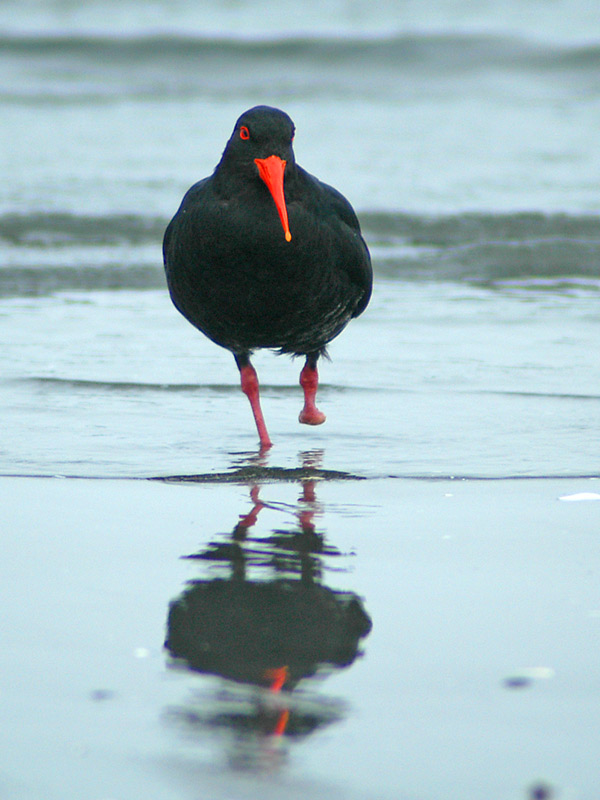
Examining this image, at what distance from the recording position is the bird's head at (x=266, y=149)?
421 cm

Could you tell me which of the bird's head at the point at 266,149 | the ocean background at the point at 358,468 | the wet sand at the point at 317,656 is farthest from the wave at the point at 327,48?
the wet sand at the point at 317,656

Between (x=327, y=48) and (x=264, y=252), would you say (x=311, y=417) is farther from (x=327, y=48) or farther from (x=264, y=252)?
(x=327, y=48)

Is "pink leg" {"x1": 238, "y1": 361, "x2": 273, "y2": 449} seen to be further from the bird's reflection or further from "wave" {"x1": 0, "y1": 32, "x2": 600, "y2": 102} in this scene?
"wave" {"x1": 0, "y1": 32, "x2": 600, "y2": 102}

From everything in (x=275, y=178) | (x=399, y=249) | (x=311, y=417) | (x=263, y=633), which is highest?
(x=275, y=178)

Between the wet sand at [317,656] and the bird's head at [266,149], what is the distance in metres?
1.12

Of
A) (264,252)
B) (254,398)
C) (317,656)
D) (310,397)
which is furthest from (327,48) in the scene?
(317,656)

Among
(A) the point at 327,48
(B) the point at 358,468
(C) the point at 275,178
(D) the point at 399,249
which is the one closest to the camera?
(C) the point at 275,178

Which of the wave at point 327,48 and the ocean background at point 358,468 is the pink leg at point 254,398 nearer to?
the ocean background at point 358,468

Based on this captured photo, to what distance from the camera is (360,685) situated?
7.97 ft

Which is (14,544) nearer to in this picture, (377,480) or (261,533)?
(261,533)

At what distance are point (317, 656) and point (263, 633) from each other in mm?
173

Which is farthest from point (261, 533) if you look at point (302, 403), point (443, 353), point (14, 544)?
point (443, 353)

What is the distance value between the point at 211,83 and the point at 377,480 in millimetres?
17241

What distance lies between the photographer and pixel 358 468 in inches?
170
